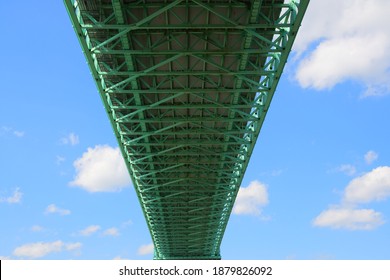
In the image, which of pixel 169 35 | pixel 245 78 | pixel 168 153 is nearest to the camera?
pixel 169 35

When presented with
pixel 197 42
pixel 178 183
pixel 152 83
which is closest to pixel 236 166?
pixel 178 183

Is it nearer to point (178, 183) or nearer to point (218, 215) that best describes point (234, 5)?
point (178, 183)

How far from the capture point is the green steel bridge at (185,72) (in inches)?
786

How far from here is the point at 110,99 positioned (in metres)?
26.6

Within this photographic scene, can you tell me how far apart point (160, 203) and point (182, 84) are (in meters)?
23.4

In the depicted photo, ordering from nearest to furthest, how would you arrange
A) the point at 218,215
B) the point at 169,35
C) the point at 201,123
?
→ the point at 169,35 < the point at 201,123 < the point at 218,215

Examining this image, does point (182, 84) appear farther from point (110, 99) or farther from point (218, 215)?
point (218, 215)

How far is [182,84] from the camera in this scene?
2619 cm

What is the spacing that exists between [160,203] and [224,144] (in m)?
16.7

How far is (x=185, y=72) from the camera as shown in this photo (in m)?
24.0

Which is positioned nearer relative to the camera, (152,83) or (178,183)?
(152,83)

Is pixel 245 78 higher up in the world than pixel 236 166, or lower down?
lower down

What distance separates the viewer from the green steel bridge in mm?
19953

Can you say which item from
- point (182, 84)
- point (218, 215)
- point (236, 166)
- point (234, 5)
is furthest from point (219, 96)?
point (218, 215)
